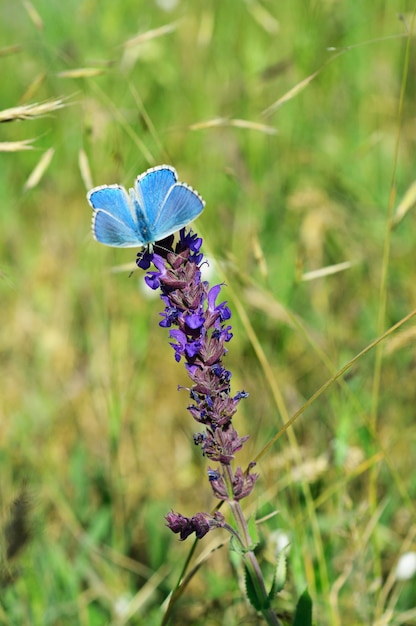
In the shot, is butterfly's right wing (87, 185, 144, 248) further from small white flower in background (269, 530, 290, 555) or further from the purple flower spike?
small white flower in background (269, 530, 290, 555)

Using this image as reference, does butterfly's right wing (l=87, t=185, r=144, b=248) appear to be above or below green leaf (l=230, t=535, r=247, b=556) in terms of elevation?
above

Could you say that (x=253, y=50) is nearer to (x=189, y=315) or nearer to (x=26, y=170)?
(x=26, y=170)

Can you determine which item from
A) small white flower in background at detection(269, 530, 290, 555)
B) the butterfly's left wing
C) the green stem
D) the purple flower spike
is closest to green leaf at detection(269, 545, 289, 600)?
the green stem

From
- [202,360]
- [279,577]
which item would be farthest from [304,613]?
[202,360]

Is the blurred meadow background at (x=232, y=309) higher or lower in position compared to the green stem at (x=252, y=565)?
higher

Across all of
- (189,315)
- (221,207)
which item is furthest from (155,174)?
(221,207)

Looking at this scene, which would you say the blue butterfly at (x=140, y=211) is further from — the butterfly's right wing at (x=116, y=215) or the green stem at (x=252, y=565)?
the green stem at (x=252, y=565)

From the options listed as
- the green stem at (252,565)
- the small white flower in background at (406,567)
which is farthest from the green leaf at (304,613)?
the small white flower in background at (406,567)
